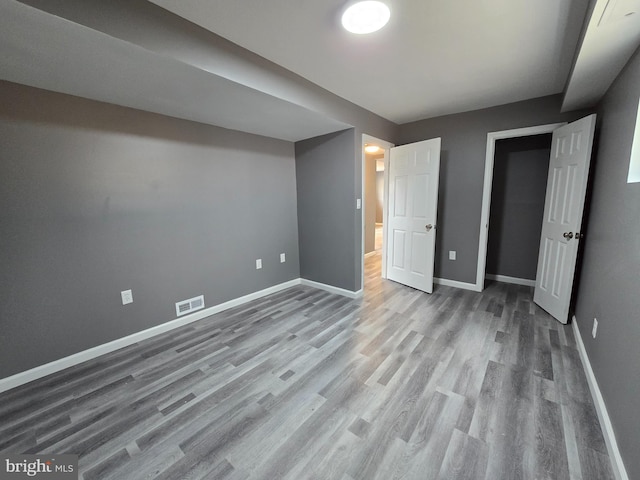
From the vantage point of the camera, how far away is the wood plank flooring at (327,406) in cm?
127

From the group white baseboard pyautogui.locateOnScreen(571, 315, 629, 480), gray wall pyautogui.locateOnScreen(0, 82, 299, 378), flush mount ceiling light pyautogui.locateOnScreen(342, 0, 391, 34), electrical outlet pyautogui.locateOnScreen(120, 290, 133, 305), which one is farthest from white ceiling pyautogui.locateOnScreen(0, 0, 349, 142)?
white baseboard pyautogui.locateOnScreen(571, 315, 629, 480)

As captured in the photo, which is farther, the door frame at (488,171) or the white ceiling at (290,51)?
the door frame at (488,171)

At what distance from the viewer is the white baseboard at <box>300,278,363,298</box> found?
3340 millimetres

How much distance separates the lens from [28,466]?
1.30m

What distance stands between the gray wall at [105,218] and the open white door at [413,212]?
6.50ft

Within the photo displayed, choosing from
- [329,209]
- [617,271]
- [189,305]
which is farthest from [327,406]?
[329,209]

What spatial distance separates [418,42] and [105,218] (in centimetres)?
282

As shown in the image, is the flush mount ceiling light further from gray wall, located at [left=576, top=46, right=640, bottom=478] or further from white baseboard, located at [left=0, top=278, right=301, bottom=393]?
white baseboard, located at [left=0, top=278, right=301, bottom=393]

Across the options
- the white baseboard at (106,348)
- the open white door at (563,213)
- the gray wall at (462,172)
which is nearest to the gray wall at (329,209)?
the white baseboard at (106,348)

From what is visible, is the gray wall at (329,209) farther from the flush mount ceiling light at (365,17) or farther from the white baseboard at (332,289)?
the flush mount ceiling light at (365,17)

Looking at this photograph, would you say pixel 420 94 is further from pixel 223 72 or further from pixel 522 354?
pixel 522 354

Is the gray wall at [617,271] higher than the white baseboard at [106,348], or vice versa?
the gray wall at [617,271]

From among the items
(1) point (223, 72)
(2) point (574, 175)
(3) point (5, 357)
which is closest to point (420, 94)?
(2) point (574, 175)

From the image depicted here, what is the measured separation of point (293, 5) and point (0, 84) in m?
1.98
